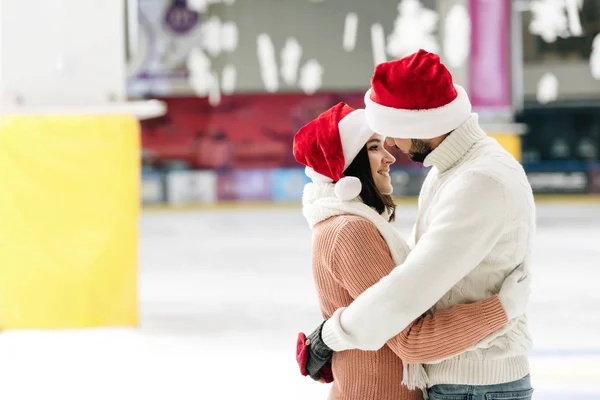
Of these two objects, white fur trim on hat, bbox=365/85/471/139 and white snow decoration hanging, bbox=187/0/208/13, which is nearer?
white fur trim on hat, bbox=365/85/471/139

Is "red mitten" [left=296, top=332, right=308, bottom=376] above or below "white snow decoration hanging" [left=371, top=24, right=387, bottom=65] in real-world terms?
below

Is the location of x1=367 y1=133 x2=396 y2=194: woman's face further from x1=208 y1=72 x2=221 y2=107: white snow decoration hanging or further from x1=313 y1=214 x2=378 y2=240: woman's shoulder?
x1=208 y1=72 x2=221 y2=107: white snow decoration hanging

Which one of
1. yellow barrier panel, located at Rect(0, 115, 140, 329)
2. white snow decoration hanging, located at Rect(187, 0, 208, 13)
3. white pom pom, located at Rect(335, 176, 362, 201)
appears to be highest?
white snow decoration hanging, located at Rect(187, 0, 208, 13)

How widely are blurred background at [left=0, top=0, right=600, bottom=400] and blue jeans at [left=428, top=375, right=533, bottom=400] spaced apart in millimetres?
1630

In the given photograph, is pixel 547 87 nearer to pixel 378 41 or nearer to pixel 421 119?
pixel 378 41

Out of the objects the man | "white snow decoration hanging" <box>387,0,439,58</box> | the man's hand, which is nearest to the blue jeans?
the man

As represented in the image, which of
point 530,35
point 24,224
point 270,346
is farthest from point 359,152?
point 530,35

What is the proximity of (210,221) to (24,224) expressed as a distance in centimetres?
599

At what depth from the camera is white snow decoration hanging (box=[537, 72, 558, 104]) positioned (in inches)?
469

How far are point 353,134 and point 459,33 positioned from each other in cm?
943

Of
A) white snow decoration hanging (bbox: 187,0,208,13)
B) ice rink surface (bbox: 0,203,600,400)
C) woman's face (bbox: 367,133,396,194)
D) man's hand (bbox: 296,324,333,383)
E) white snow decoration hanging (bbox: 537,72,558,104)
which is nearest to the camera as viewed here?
man's hand (bbox: 296,324,333,383)

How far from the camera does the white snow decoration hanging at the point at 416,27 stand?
11281 millimetres

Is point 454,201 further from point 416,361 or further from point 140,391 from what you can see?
point 140,391

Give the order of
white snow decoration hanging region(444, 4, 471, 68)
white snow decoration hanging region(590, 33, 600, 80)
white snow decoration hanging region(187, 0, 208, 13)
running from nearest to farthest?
white snow decoration hanging region(444, 4, 471, 68) < white snow decoration hanging region(590, 33, 600, 80) < white snow decoration hanging region(187, 0, 208, 13)
